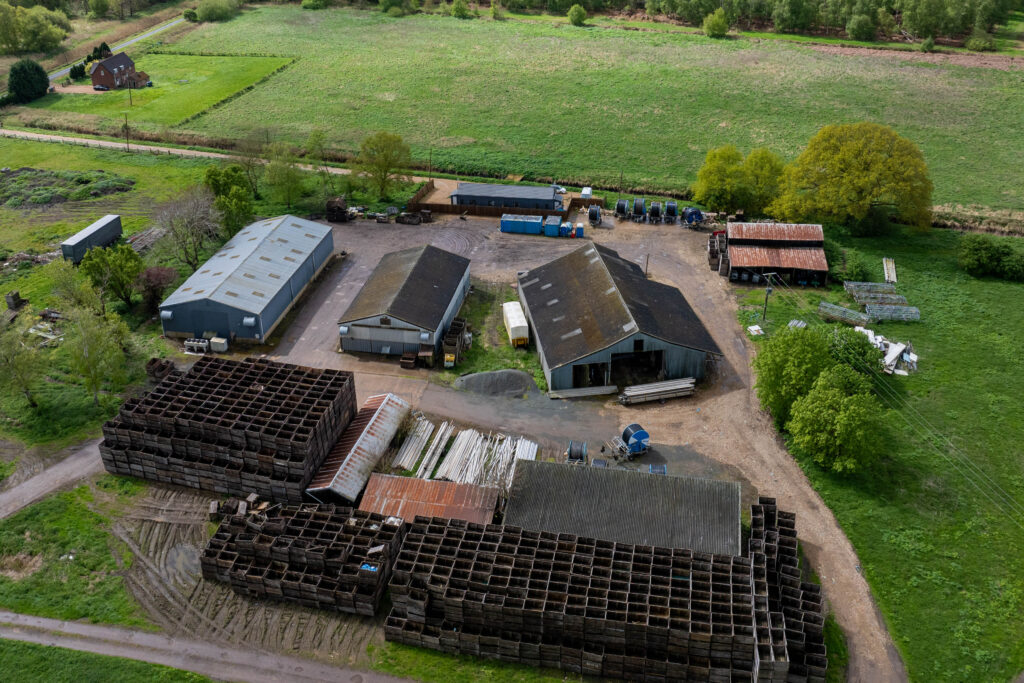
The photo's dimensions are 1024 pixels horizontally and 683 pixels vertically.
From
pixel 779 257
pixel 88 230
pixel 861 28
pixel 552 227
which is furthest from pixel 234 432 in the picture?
→ pixel 861 28

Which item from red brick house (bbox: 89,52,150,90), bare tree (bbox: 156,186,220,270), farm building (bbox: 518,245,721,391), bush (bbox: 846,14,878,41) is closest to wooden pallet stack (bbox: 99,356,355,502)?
farm building (bbox: 518,245,721,391)

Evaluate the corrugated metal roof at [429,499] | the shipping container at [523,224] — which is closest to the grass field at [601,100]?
the shipping container at [523,224]

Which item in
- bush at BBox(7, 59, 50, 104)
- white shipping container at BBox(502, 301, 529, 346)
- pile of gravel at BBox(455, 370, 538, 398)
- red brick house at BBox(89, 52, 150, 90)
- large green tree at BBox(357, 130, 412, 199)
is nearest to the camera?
pile of gravel at BBox(455, 370, 538, 398)

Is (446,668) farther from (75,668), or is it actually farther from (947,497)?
(947,497)

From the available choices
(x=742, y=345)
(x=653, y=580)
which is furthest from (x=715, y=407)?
(x=653, y=580)

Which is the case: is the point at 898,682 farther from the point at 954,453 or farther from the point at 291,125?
the point at 291,125

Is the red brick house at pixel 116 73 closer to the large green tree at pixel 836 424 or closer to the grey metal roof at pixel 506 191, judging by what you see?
the grey metal roof at pixel 506 191

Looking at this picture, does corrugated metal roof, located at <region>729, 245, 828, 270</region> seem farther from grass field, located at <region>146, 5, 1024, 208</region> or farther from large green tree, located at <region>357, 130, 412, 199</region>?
large green tree, located at <region>357, 130, 412, 199</region>
